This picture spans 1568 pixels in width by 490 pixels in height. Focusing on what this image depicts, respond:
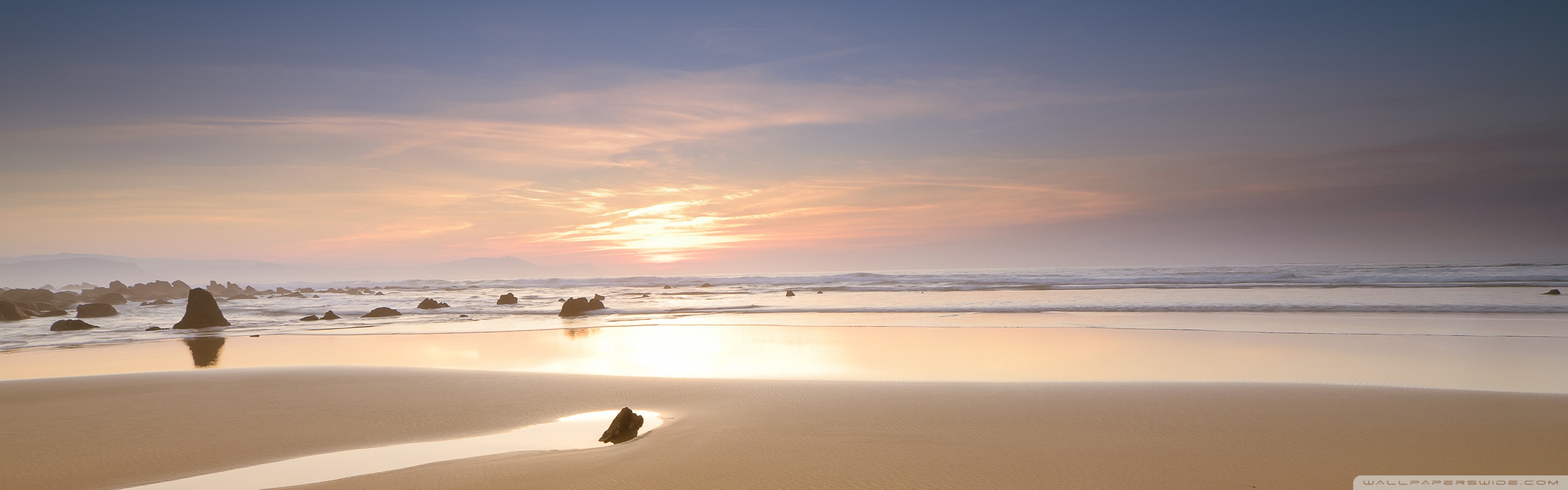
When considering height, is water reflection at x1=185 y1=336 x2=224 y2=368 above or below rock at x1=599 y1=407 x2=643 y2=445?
above

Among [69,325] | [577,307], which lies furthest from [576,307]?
[69,325]

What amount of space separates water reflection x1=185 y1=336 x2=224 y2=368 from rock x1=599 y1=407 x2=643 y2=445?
1032 centimetres

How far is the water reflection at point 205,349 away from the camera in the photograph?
12719 mm

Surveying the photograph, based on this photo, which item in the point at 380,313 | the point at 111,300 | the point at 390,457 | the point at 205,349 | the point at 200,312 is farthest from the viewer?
the point at 111,300

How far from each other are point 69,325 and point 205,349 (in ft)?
33.1

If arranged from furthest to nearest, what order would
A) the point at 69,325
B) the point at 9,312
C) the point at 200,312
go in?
1. the point at 9,312
2. the point at 200,312
3. the point at 69,325

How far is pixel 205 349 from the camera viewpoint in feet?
50.1

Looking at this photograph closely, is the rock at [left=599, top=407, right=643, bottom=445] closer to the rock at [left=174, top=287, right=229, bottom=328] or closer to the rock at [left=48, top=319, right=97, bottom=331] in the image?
the rock at [left=174, top=287, right=229, bottom=328]

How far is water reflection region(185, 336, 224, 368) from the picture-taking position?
1272 centimetres

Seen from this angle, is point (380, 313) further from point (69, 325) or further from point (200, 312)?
point (69, 325)

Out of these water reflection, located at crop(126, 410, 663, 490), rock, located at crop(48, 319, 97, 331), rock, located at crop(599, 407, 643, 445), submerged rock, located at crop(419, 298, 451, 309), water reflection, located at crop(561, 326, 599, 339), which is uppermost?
submerged rock, located at crop(419, 298, 451, 309)

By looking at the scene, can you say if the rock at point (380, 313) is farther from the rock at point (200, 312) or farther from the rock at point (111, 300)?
the rock at point (111, 300)

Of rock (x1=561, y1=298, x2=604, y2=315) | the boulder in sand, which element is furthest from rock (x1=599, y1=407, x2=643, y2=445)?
the boulder in sand

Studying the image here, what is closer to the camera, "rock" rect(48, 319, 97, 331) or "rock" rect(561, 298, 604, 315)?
"rock" rect(48, 319, 97, 331)
